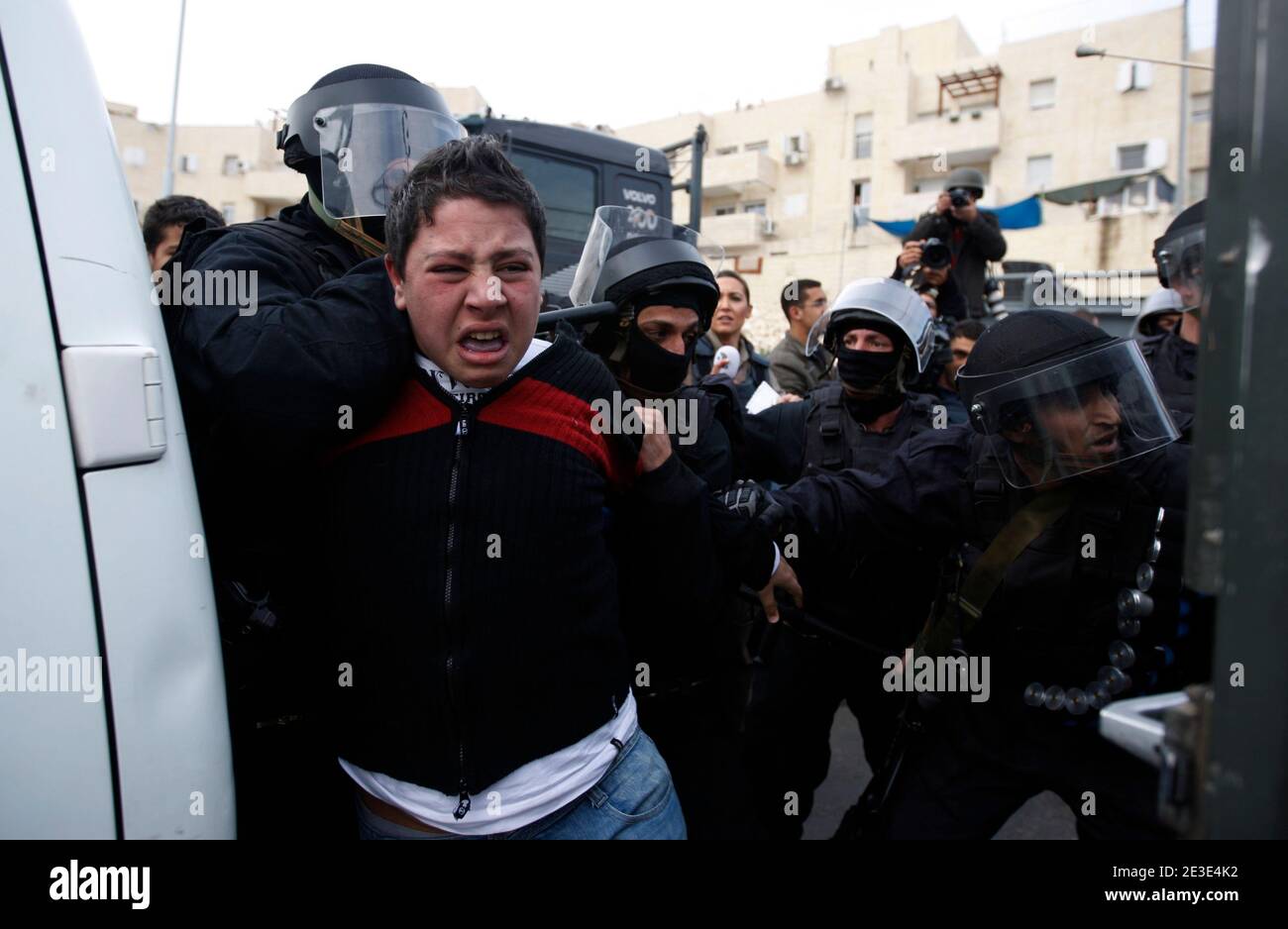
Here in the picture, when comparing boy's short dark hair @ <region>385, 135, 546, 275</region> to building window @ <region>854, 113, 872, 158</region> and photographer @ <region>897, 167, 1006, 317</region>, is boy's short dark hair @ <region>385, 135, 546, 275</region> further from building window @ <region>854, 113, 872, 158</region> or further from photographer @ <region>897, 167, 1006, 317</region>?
building window @ <region>854, 113, 872, 158</region>

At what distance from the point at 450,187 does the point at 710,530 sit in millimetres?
792

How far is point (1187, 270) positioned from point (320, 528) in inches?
107

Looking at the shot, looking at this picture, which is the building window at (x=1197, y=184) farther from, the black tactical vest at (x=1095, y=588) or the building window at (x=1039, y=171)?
the building window at (x=1039, y=171)

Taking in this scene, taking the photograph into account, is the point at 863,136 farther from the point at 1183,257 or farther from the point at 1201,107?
the point at 1201,107

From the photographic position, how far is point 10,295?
105 cm

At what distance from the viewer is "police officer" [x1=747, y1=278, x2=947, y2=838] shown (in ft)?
8.96

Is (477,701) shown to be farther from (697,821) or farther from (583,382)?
(697,821)

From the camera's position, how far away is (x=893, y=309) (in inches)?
115

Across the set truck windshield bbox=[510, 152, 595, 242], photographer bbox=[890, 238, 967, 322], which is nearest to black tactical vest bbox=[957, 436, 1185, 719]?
photographer bbox=[890, 238, 967, 322]

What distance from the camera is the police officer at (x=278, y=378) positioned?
Result: 1.23 m

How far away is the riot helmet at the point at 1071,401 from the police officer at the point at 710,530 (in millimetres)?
638

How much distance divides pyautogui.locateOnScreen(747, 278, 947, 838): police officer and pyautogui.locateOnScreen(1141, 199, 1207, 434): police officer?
759mm

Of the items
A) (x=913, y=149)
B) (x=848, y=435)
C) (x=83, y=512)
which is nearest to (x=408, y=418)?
(x=83, y=512)

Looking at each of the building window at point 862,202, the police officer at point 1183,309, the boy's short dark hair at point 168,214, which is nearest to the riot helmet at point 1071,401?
the police officer at point 1183,309
